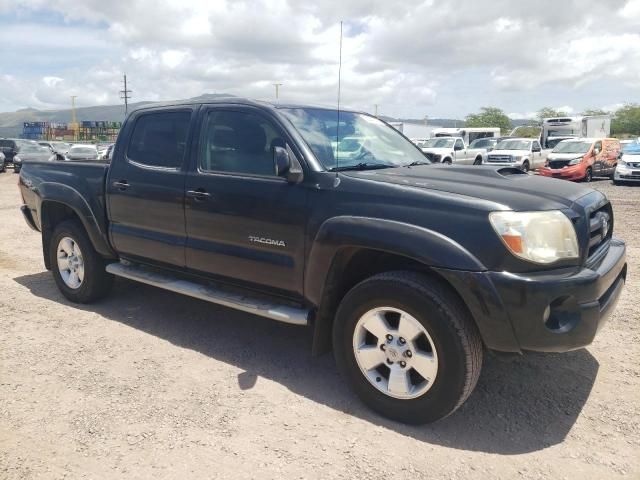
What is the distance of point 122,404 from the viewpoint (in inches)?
130

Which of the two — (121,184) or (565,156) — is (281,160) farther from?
(565,156)

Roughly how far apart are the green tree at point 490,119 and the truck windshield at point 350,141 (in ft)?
293

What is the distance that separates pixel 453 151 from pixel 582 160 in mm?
6424

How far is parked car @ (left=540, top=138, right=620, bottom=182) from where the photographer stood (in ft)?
60.9

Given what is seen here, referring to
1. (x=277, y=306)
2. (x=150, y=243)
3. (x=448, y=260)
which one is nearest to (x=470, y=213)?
(x=448, y=260)

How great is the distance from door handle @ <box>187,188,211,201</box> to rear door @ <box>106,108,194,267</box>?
109mm

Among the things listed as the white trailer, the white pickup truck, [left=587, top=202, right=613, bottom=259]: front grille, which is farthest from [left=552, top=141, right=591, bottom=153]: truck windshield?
[left=587, top=202, right=613, bottom=259]: front grille

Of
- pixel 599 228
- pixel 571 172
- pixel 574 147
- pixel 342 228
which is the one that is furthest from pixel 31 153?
pixel 599 228

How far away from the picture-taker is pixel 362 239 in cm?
308

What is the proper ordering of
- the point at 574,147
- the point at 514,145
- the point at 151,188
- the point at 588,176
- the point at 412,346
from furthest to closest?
the point at 514,145, the point at 574,147, the point at 588,176, the point at 151,188, the point at 412,346

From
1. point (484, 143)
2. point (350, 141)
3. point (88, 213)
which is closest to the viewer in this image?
point (350, 141)

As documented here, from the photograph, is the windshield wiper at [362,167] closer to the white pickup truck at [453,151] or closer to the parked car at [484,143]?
the white pickup truck at [453,151]

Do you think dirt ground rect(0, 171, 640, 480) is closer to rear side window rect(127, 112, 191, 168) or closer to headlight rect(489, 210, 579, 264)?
headlight rect(489, 210, 579, 264)

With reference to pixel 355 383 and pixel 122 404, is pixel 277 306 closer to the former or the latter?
pixel 355 383
